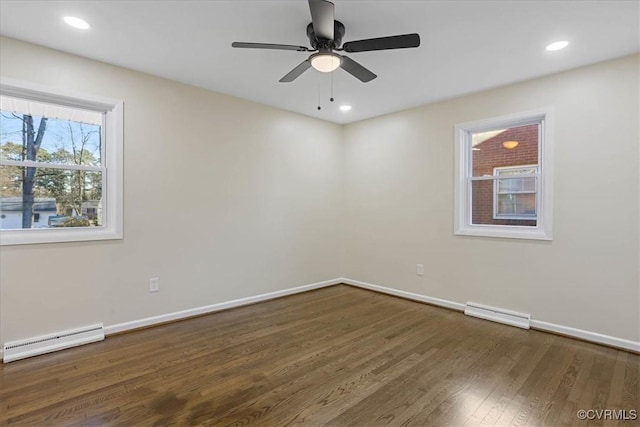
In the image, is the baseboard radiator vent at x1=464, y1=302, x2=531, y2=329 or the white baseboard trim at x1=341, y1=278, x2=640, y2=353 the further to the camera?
the baseboard radiator vent at x1=464, y1=302, x2=531, y2=329

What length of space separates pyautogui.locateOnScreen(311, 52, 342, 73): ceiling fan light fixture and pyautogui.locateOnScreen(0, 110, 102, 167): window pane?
2.31 meters

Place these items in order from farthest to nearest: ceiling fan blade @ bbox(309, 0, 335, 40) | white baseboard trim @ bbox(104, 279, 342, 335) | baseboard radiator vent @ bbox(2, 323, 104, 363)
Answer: white baseboard trim @ bbox(104, 279, 342, 335) → baseboard radiator vent @ bbox(2, 323, 104, 363) → ceiling fan blade @ bbox(309, 0, 335, 40)

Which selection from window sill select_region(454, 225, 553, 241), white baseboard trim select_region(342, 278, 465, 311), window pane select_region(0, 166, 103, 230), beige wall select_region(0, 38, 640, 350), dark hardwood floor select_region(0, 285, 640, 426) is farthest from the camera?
white baseboard trim select_region(342, 278, 465, 311)

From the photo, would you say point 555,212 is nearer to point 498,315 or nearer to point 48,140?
point 498,315

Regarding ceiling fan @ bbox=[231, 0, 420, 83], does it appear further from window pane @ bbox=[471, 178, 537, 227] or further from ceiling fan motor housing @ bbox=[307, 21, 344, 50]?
window pane @ bbox=[471, 178, 537, 227]

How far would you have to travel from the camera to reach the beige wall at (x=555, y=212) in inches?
114

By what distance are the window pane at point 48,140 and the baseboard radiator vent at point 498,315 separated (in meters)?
4.29

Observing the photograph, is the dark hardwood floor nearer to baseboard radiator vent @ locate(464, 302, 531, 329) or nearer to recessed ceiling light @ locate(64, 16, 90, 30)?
baseboard radiator vent @ locate(464, 302, 531, 329)

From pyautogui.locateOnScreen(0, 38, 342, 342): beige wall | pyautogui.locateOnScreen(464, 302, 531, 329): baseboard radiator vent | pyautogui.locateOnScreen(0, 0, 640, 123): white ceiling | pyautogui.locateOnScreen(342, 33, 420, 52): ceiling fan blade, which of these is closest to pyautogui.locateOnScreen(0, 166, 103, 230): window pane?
pyautogui.locateOnScreen(0, 38, 342, 342): beige wall

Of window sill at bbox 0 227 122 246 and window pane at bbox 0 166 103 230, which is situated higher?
window pane at bbox 0 166 103 230

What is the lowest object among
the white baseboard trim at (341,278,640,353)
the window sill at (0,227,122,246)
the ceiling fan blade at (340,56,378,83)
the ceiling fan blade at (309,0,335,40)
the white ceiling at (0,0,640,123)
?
the white baseboard trim at (341,278,640,353)

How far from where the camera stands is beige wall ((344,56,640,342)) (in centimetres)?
289

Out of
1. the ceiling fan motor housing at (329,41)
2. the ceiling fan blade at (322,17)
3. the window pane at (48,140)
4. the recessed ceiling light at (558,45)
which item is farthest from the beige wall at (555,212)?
the window pane at (48,140)

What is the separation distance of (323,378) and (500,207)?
281 cm
